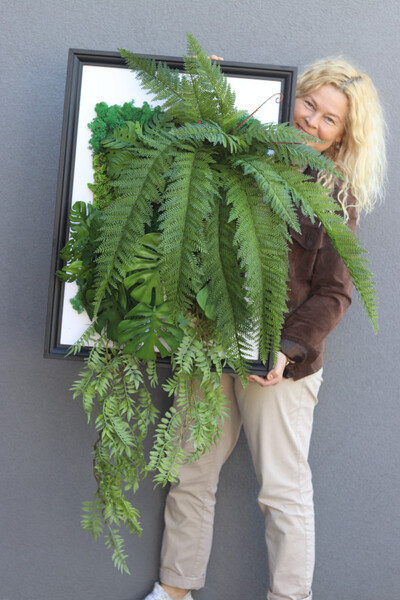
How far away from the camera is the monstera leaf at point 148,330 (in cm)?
113

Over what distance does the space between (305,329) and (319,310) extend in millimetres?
62

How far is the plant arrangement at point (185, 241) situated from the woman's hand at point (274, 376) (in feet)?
0.28

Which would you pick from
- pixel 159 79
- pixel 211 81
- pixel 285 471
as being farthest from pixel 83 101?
pixel 285 471

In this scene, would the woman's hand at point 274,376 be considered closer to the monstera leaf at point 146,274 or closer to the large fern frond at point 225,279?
the large fern frond at point 225,279

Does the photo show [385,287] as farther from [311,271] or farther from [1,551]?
[1,551]

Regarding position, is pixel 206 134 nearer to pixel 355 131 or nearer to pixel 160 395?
pixel 355 131

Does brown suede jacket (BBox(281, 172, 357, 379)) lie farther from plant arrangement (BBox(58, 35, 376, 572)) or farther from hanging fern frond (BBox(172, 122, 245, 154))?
hanging fern frond (BBox(172, 122, 245, 154))

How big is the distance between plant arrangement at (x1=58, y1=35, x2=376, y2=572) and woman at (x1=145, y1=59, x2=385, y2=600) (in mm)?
208

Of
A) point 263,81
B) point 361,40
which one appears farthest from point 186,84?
point 361,40

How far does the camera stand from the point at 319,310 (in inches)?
53.4

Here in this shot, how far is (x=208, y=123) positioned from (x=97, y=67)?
0.35 meters

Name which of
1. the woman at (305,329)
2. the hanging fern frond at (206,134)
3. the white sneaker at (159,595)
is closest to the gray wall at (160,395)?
the white sneaker at (159,595)

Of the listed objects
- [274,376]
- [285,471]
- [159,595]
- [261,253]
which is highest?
[261,253]

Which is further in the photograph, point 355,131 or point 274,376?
point 355,131
